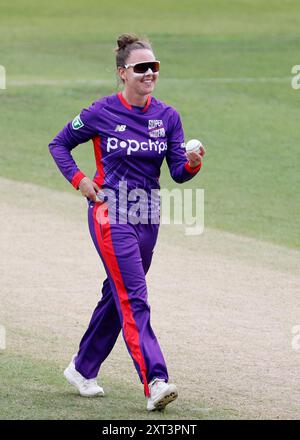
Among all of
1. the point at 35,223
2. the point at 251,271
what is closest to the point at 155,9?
the point at 35,223

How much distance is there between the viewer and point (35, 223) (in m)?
15.1

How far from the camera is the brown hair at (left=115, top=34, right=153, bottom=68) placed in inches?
324

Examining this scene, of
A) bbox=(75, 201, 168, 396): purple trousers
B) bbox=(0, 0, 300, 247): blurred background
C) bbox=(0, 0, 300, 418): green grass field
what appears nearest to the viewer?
bbox=(75, 201, 168, 396): purple trousers

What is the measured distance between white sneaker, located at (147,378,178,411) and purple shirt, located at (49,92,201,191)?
4.26 ft

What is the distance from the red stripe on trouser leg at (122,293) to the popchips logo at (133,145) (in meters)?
0.39

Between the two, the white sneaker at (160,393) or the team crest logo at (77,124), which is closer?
the white sneaker at (160,393)

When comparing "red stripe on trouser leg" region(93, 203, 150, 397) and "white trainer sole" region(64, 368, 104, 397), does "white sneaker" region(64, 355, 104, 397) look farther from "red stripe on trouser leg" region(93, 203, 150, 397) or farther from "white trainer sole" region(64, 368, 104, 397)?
"red stripe on trouser leg" region(93, 203, 150, 397)

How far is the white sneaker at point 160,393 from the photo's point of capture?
Answer: 25.1ft

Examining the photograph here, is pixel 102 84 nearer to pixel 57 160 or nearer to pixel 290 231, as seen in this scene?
pixel 290 231

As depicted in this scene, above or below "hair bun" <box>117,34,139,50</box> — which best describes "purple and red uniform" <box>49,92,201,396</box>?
below

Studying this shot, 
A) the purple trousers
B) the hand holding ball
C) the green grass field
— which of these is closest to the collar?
the hand holding ball

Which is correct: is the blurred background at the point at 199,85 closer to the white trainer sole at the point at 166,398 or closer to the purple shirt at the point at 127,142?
the purple shirt at the point at 127,142

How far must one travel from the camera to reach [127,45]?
828cm

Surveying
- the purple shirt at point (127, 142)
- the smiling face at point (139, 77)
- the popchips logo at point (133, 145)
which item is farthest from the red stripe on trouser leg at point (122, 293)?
the smiling face at point (139, 77)
